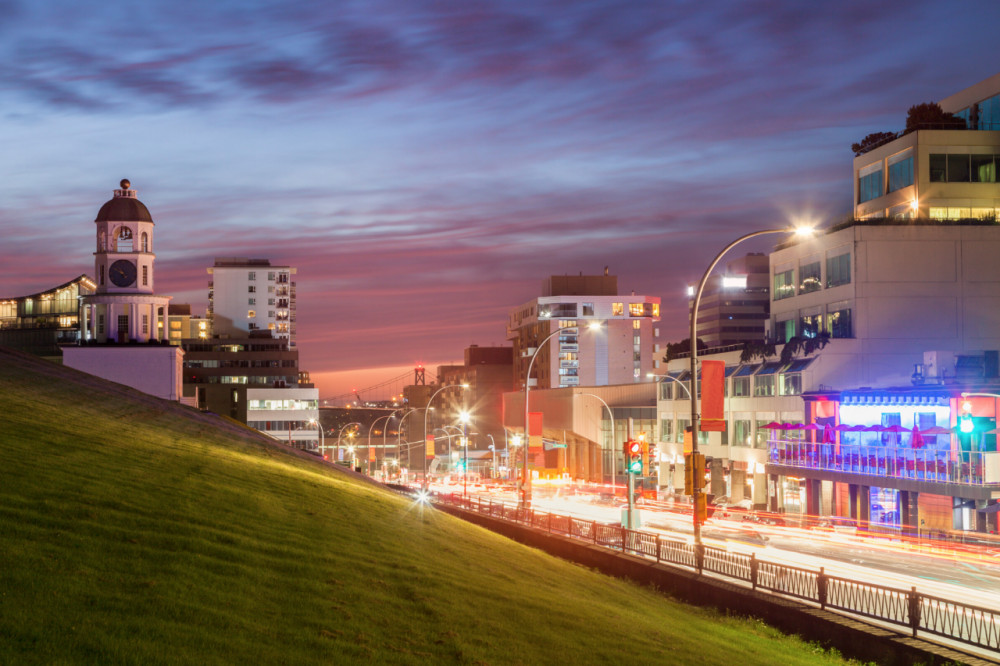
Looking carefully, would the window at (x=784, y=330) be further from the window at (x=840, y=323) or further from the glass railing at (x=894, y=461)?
the glass railing at (x=894, y=461)

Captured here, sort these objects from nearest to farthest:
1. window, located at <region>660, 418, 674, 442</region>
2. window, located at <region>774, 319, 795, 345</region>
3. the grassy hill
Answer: the grassy hill, window, located at <region>774, 319, 795, 345</region>, window, located at <region>660, 418, 674, 442</region>

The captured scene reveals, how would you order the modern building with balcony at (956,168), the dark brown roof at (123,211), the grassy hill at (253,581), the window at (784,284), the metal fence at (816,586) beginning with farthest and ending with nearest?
1. the window at (784,284)
2. the modern building with balcony at (956,168)
3. the dark brown roof at (123,211)
4. the metal fence at (816,586)
5. the grassy hill at (253,581)

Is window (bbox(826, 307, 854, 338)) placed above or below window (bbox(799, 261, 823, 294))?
below

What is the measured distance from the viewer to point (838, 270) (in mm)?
85562

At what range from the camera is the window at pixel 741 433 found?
88.7 metres

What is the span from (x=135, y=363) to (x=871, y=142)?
72.9 meters

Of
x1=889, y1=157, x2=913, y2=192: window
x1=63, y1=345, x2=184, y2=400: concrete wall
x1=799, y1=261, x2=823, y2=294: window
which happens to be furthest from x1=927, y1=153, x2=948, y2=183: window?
x1=63, y1=345, x2=184, y2=400: concrete wall

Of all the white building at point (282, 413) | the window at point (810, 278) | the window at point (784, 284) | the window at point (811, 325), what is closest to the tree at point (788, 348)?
the window at point (811, 325)

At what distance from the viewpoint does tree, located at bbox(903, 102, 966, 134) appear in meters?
94.2

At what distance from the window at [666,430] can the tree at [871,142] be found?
109ft

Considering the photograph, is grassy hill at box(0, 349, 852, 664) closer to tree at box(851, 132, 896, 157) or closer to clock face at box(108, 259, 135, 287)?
clock face at box(108, 259, 135, 287)

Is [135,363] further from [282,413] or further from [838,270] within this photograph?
[282,413]

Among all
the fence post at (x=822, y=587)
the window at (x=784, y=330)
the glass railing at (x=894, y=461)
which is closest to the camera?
the fence post at (x=822, y=587)

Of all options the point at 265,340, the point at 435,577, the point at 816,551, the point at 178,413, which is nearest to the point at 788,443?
the point at 816,551
